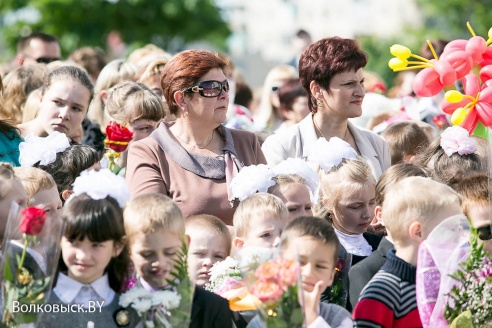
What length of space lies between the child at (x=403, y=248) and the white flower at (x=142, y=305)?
90 centimetres

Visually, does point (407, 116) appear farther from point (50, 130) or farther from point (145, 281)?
point (145, 281)

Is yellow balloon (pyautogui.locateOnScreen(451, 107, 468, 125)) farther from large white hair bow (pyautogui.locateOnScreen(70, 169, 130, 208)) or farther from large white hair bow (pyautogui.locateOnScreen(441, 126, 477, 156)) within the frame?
large white hair bow (pyautogui.locateOnScreen(70, 169, 130, 208))

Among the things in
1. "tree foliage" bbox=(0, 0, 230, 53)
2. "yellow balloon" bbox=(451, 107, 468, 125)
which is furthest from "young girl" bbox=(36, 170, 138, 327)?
"tree foliage" bbox=(0, 0, 230, 53)

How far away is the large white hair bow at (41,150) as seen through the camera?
6.07 meters

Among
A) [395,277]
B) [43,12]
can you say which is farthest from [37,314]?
[43,12]

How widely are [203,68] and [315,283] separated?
222 centimetres

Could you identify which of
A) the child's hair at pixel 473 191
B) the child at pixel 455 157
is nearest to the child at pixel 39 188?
the child's hair at pixel 473 191

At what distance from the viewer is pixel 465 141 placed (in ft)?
20.9

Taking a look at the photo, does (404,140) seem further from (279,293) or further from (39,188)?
(279,293)

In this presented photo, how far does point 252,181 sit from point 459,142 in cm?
145

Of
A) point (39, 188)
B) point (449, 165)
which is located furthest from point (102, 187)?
point (449, 165)

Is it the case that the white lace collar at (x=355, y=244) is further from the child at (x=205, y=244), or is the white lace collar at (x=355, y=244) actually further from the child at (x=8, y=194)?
the child at (x=8, y=194)

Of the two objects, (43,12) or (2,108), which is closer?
(2,108)

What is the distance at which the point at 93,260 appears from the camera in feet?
14.4
